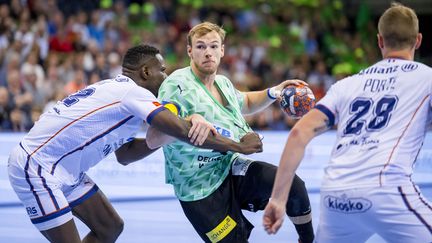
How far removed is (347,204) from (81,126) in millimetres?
1913

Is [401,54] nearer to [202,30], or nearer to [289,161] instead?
[289,161]

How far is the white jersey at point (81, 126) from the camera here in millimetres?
4879

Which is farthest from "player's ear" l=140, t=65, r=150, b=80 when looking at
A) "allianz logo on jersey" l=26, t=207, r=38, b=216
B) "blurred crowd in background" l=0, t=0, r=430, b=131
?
"blurred crowd in background" l=0, t=0, r=430, b=131

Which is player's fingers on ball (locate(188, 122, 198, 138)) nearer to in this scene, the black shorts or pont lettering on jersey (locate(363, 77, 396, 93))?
the black shorts

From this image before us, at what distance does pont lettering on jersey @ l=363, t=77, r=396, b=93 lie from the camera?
3.85m

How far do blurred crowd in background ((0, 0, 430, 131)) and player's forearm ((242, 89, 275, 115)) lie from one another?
20.8 feet

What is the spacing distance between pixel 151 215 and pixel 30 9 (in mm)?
7564

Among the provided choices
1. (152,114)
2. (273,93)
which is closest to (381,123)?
(152,114)

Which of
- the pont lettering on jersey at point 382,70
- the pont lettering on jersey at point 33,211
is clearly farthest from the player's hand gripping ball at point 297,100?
the pont lettering on jersey at point 33,211

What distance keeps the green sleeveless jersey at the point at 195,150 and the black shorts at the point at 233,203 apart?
65 mm

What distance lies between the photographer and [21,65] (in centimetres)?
1302

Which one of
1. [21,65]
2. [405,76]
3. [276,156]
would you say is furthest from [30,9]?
[405,76]

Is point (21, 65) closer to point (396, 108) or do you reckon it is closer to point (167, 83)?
point (167, 83)

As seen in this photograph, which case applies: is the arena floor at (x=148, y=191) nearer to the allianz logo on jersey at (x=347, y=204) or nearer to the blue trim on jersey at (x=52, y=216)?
the blue trim on jersey at (x=52, y=216)
